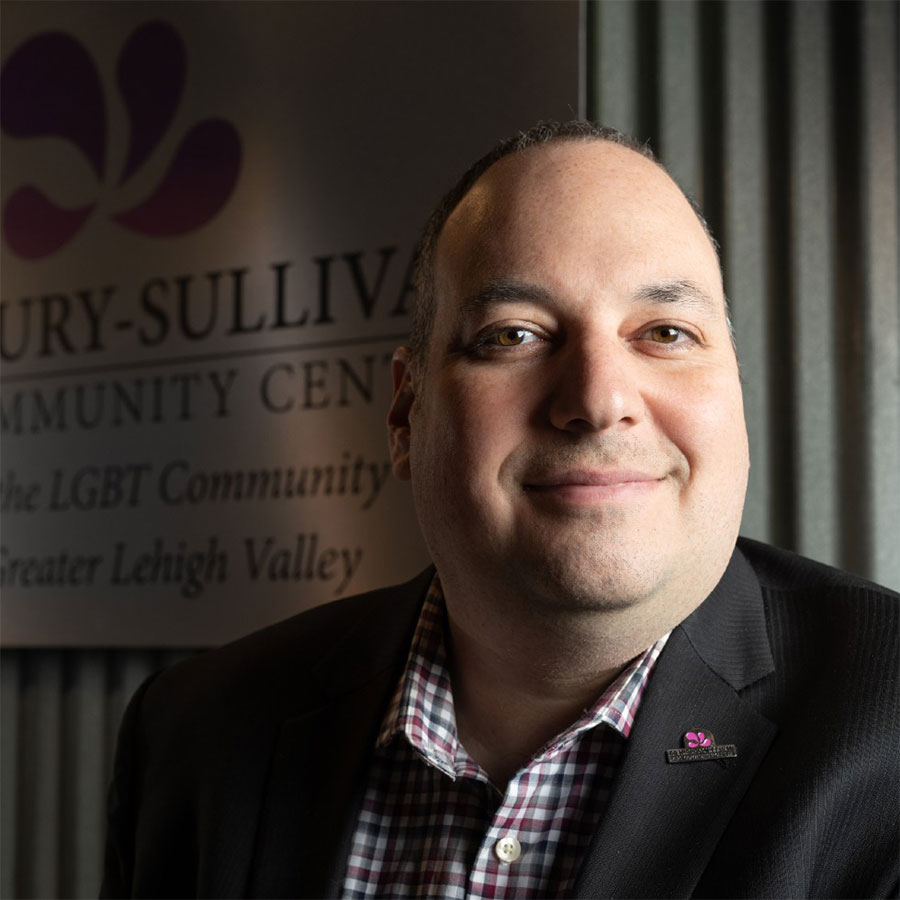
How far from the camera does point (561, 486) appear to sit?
1.08 metres

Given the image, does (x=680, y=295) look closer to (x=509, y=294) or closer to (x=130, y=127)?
(x=509, y=294)

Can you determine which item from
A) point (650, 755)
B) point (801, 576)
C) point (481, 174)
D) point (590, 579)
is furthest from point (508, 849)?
point (481, 174)

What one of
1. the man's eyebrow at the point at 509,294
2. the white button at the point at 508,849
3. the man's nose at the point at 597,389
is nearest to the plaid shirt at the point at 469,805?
the white button at the point at 508,849

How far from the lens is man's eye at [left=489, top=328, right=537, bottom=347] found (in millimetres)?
1146

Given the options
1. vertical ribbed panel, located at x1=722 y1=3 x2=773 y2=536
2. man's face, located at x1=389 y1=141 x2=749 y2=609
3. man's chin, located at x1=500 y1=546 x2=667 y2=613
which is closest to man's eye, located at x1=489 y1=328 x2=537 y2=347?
man's face, located at x1=389 y1=141 x2=749 y2=609

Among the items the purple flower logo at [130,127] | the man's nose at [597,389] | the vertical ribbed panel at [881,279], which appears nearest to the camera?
the man's nose at [597,389]

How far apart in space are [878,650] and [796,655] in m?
0.09

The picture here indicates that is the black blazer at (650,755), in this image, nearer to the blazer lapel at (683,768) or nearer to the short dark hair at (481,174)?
the blazer lapel at (683,768)

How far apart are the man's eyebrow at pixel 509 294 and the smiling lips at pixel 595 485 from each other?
0.18m

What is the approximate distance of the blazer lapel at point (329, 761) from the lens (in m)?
1.29

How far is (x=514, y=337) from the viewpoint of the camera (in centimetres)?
115

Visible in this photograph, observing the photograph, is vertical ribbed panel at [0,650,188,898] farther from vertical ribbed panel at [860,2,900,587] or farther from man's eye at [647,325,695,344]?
man's eye at [647,325,695,344]

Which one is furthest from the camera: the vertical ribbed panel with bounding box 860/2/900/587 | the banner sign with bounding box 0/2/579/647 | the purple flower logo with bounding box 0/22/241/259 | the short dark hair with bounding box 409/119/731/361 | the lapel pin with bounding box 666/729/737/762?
the purple flower logo with bounding box 0/22/241/259

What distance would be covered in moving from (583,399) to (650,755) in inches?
15.0
